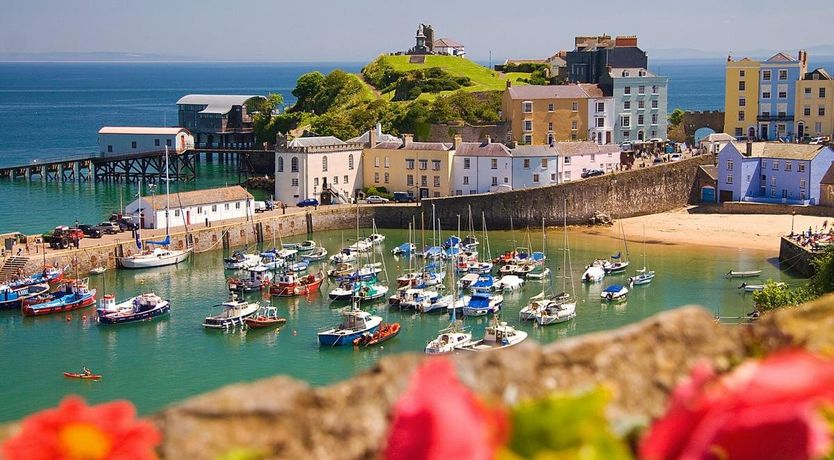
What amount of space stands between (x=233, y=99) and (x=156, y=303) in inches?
2003

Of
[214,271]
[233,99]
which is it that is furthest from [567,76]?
[214,271]

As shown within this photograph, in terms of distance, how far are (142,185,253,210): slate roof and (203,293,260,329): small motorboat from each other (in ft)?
47.8

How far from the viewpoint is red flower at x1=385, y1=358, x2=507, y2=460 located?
2.72 meters

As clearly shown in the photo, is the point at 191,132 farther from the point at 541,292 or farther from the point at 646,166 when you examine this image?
the point at 541,292

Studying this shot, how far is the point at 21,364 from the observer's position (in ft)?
99.9

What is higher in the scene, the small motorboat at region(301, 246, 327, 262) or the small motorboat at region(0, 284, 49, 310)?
the small motorboat at region(301, 246, 327, 262)

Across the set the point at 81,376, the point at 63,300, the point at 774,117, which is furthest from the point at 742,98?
the point at 81,376

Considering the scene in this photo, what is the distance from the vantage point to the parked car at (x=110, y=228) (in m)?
47.7

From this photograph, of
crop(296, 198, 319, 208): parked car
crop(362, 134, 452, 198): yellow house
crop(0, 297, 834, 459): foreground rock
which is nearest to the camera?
crop(0, 297, 834, 459): foreground rock

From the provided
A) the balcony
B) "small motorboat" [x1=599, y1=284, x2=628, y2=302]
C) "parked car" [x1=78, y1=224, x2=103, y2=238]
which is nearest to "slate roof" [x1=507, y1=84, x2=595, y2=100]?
the balcony

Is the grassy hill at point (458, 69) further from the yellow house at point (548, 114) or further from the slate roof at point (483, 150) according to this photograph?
the slate roof at point (483, 150)

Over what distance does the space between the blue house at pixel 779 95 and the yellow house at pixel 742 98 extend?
407 mm

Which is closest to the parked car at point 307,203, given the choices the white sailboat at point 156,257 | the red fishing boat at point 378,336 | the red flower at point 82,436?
the white sailboat at point 156,257

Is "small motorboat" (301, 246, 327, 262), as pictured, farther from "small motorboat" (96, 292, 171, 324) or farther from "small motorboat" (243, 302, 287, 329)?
"small motorboat" (96, 292, 171, 324)
